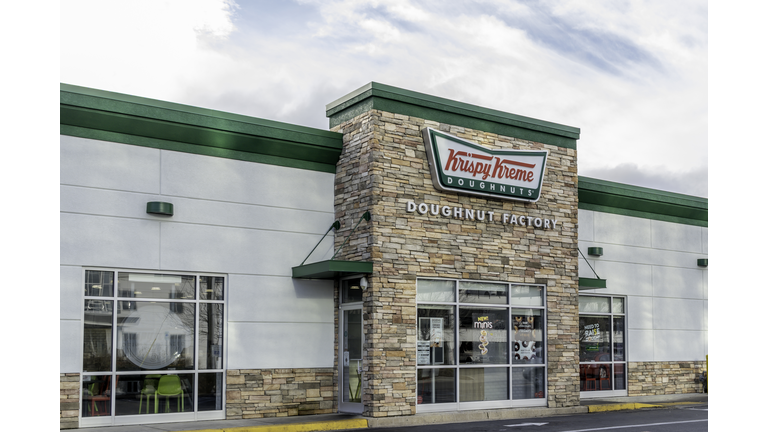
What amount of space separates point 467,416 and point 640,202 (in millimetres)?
9575

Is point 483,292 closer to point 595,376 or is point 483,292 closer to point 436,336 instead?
point 436,336

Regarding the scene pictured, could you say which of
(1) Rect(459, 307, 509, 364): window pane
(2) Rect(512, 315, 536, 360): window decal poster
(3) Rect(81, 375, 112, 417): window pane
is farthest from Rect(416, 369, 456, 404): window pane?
(3) Rect(81, 375, 112, 417): window pane

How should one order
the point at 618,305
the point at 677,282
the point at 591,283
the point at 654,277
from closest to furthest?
1. the point at 591,283
2. the point at 618,305
3. the point at 654,277
4. the point at 677,282

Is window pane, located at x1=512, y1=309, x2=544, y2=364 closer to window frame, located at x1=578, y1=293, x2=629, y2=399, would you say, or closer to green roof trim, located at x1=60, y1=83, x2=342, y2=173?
window frame, located at x1=578, y1=293, x2=629, y2=399

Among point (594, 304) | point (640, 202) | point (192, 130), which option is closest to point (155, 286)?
point (192, 130)

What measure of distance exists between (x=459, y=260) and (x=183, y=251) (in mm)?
5858

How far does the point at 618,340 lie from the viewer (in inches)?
800

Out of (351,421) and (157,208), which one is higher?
(157,208)

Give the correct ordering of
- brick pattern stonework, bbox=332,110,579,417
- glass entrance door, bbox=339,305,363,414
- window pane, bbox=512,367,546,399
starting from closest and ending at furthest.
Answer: brick pattern stonework, bbox=332,110,579,417
glass entrance door, bbox=339,305,363,414
window pane, bbox=512,367,546,399

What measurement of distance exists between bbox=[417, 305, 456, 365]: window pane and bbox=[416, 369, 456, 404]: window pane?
0.21 meters

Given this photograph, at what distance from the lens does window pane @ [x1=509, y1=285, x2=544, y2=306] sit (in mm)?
16609

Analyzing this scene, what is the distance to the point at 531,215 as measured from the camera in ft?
55.8

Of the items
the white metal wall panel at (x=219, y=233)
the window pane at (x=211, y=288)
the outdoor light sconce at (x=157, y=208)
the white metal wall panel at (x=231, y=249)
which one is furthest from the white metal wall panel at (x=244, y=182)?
the window pane at (x=211, y=288)

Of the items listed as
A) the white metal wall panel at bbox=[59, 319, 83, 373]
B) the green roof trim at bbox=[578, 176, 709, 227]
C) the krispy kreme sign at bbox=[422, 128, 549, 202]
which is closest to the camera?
the white metal wall panel at bbox=[59, 319, 83, 373]
